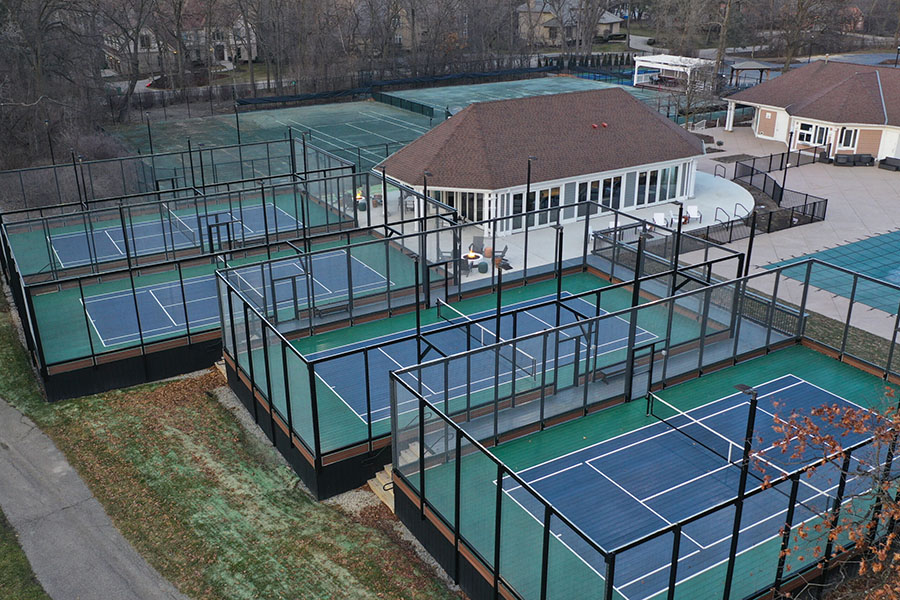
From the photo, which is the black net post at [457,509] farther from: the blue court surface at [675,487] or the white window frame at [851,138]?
the white window frame at [851,138]

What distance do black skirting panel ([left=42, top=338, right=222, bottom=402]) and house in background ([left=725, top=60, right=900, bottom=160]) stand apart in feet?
130

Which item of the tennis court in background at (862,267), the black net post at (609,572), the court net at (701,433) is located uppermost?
the black net post at (609,572)

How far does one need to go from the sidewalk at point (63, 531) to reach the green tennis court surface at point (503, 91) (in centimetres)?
4768

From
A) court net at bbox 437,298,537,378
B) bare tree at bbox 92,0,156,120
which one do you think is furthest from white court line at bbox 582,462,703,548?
bare tree at bbox 92,0,156,120

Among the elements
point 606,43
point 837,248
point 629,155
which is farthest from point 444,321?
point 606,43

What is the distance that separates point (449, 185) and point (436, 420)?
18959 millimetres

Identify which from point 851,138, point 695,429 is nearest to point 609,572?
point 695,429

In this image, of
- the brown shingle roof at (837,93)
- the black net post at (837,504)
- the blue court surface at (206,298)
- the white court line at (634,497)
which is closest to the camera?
the black net post at (837,504)

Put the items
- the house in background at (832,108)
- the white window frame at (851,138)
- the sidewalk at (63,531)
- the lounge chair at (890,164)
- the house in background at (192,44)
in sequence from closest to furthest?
the sidewalk at (63,531), the lounge chair at (890,164), the house in background at (832,108), the white window frame at (851,138), the house in background at (192,44)

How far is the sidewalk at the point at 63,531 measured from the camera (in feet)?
49.3

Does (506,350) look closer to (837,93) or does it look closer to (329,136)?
(329,136)

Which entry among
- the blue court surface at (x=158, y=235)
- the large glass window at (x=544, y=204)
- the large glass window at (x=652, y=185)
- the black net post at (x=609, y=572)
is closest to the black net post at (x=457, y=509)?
the black net post at (x=609, y=572)

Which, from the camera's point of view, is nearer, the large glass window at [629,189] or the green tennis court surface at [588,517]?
the green tennis court surface at [588,517]

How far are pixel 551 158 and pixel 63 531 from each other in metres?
24.2
